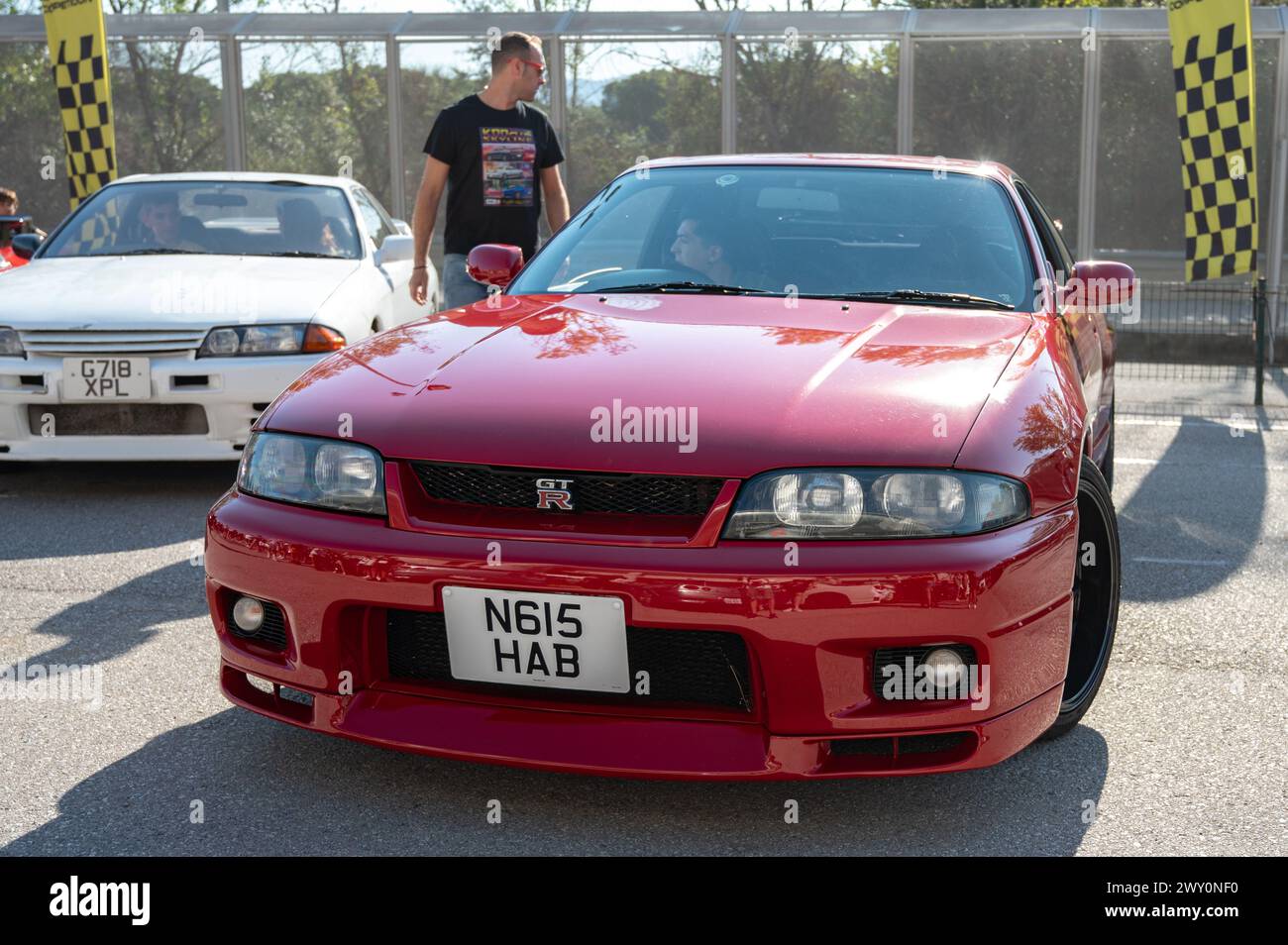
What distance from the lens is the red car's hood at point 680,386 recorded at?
8.67 feet

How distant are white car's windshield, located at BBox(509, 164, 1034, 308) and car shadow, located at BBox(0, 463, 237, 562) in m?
2.04

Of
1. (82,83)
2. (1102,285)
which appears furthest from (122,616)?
(82,83)

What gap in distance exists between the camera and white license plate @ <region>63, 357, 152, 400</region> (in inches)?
222

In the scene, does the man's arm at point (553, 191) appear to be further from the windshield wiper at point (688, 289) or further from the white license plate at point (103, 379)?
the windshield wiper at point (688, 289)

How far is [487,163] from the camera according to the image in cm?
602

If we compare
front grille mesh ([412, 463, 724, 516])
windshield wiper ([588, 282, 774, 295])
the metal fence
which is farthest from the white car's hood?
the metal fence

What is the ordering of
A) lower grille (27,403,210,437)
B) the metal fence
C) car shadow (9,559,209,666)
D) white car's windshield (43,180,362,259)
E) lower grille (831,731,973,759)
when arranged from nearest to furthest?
lower grille (831,731,973,759)
car shadow (9,559,209,666)
lower grille (27,403,210,437)
white car's windshield (43,180,362,259)
the metal fence

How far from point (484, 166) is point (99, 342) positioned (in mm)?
1685

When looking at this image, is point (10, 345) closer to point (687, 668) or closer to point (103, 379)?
point (103, 379)

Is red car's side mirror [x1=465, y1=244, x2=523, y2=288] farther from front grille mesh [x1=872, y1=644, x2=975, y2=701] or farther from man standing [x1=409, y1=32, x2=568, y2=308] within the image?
front grille mesh [x1=872, y1=644, x2=975, y2=701]

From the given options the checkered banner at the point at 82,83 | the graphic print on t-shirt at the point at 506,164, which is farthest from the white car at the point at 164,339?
the checkered banner at the point at 82,83

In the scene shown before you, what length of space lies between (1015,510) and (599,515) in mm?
763
